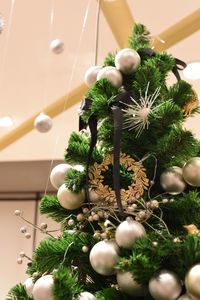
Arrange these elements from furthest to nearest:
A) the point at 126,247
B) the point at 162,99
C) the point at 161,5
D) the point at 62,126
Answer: the point at 62,126 < the point at 161,5 < the point at 162,99 < the point at 126,247

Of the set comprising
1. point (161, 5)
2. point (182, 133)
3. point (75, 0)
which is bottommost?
point (182, 133)

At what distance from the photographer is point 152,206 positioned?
57 centimetres

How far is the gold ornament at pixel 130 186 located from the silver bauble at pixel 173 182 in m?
0.03

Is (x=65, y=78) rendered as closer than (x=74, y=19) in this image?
No

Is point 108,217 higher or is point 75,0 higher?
point 75,0

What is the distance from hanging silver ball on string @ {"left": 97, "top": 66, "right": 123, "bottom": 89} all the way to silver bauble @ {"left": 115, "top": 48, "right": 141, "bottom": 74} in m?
0.01

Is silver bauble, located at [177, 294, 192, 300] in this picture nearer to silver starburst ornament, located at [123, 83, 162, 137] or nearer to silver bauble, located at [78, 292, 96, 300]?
silver bauble, located at [78, 292, 96, 300]

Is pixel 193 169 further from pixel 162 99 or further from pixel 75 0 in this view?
pixel 75 0

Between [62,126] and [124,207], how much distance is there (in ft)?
5.69

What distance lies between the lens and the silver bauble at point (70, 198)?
2.06 feet

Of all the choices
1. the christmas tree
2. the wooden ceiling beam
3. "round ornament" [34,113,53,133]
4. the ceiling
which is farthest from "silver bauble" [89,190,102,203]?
the ceiling

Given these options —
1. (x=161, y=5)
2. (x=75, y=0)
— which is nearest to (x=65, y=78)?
(x=75, y=0)

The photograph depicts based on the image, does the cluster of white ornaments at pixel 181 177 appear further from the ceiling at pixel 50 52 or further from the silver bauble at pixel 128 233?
the ceiling at pixel 50 52

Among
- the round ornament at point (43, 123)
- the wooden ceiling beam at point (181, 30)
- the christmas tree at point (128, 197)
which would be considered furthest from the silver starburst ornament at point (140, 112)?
the wooden ceiling beam at point (181, 30)
